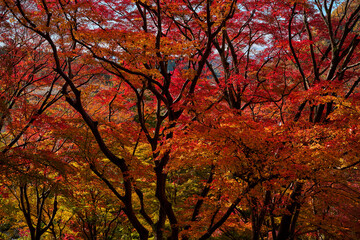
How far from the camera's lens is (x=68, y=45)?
316 inches

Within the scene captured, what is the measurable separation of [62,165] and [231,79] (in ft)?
15.5

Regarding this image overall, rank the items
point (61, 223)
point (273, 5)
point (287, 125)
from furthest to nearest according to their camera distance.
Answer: point (61, 223) < point (273, 5) < point (287, 125)

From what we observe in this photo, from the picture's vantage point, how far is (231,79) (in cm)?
703

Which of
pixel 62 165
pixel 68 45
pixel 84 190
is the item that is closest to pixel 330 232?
pixel 62 165

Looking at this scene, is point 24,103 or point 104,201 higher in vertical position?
point 24,103

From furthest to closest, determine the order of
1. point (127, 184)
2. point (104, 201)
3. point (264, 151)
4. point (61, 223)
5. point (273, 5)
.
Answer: point (61, 223), point (104, 201), point (273, 5), point (127, 184), point (264, 151)

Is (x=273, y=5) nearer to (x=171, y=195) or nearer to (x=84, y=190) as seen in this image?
(x=171, y=195)

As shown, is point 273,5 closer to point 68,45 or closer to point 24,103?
point 68,45

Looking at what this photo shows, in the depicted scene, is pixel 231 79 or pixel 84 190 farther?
pixel 84 190

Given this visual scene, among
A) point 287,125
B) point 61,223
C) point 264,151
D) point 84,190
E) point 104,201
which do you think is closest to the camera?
point 264,151

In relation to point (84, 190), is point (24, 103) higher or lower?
higher

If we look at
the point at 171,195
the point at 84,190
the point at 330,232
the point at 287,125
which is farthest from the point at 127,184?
the point at 330,232

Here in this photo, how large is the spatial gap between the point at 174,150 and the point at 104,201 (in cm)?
577

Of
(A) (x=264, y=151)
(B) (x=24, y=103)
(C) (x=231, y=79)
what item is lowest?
(A) (x=264, y=151)
